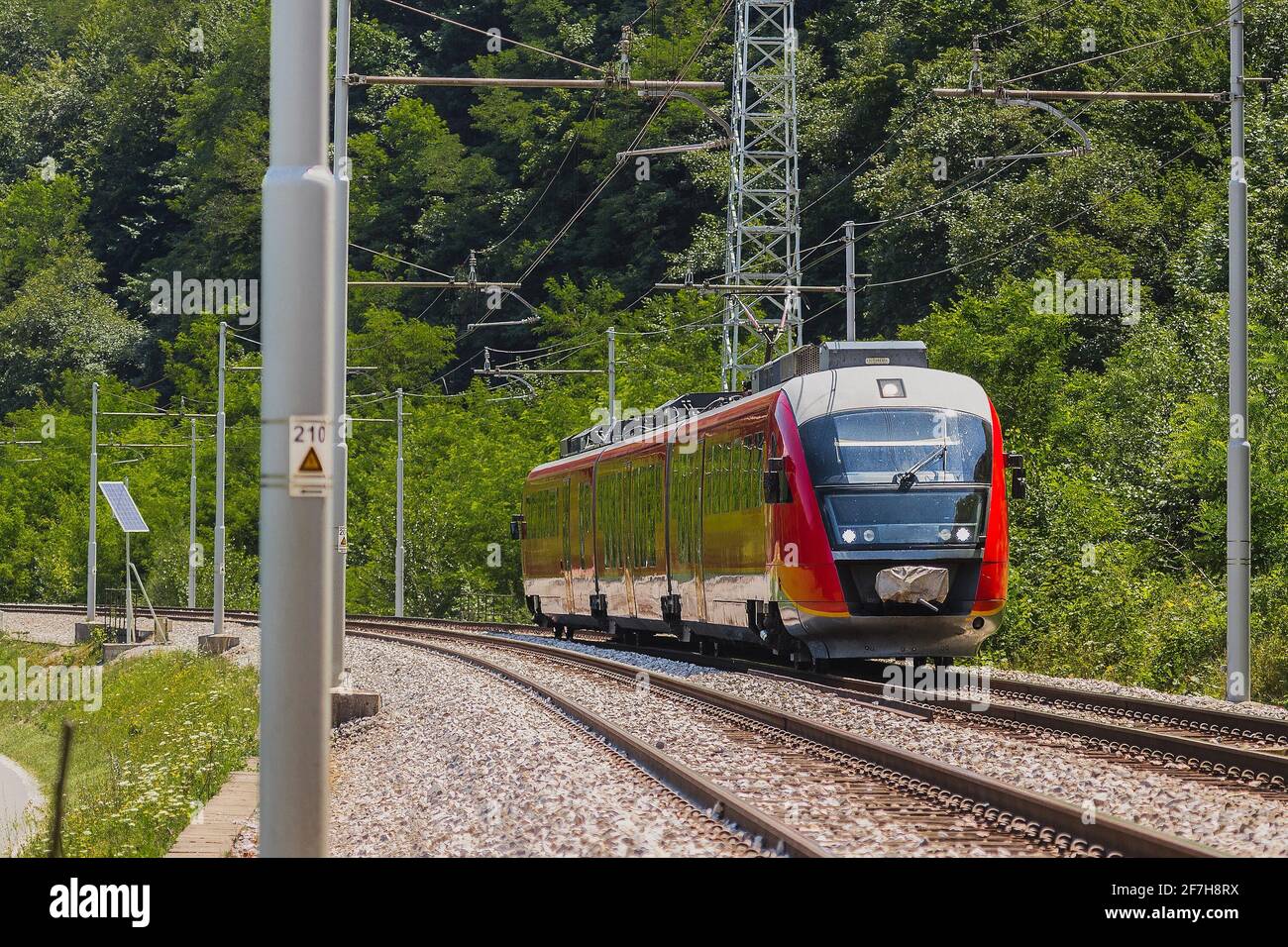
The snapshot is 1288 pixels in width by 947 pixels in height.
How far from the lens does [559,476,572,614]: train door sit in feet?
116

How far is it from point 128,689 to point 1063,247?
23.8 m

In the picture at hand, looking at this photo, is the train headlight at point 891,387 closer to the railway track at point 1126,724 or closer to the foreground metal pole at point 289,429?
the railway track at point 1126,724

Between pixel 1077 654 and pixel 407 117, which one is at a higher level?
pixel 407 117

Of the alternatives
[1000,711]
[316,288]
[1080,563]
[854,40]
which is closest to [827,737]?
[1000,711]

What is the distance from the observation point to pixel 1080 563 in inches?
1059

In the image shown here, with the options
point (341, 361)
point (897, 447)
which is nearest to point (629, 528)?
point (897, 447)

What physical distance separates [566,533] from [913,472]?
637 inches

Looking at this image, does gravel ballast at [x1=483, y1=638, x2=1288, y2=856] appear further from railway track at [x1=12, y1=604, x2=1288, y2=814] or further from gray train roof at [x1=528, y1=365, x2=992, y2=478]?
gray train roof at [x1=528, y1=365, x2=992, y2=478]

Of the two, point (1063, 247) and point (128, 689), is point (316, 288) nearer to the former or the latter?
point (128, 689)

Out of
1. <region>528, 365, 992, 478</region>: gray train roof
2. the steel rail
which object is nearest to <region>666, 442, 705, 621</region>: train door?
the steel rail

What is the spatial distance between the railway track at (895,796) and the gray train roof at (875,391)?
12.2ft

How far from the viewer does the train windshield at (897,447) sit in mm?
20297

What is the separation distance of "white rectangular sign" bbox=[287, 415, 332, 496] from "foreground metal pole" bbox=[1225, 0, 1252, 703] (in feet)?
46.8

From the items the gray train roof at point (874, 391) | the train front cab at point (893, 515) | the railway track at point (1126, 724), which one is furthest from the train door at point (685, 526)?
the train front cab at point (893, 515)
